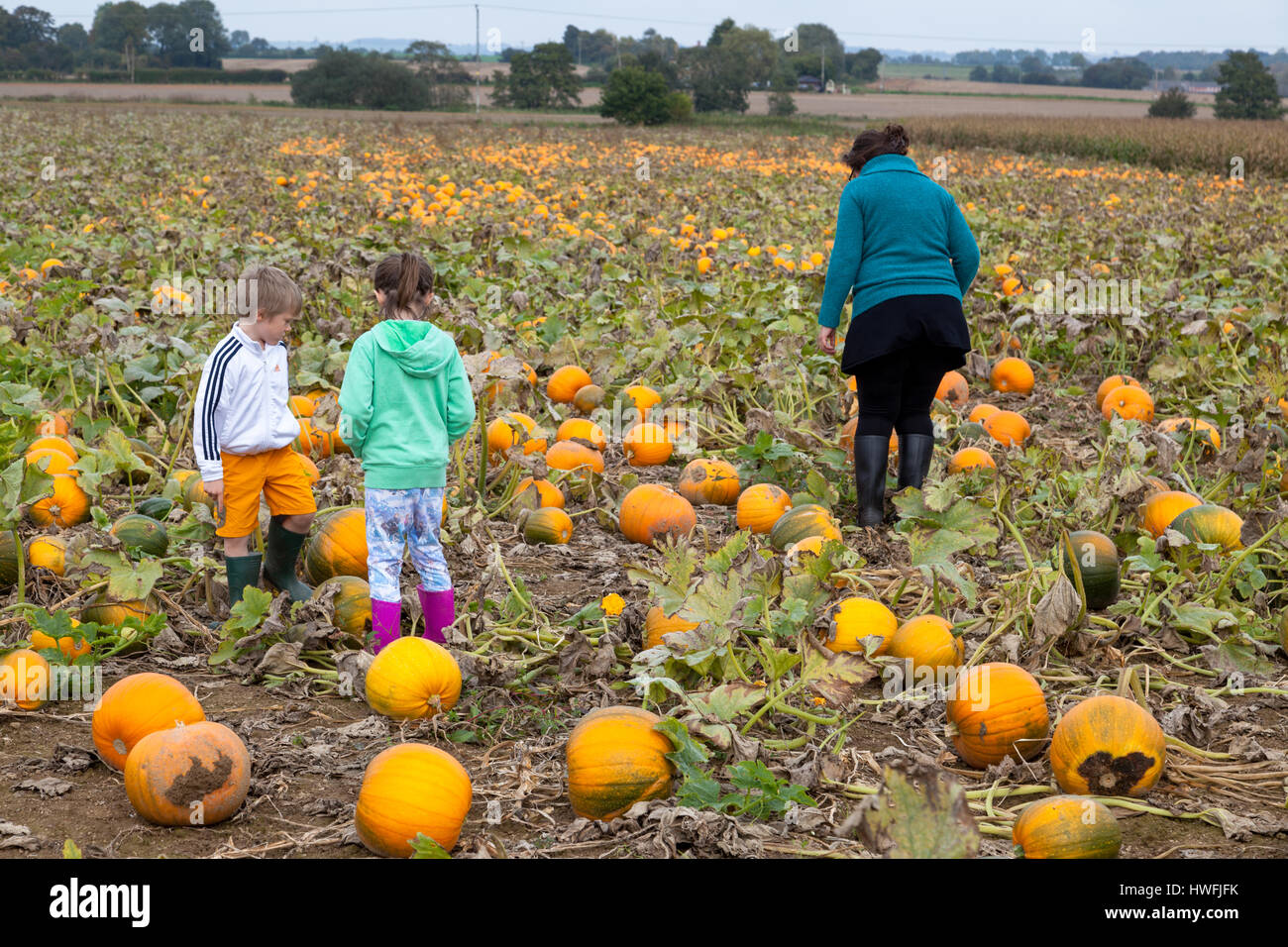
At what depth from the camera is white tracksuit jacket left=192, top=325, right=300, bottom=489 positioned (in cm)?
385

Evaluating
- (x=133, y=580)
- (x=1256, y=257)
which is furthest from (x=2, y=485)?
(x=1256, y=257)

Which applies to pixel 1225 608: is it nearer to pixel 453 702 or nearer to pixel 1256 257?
pixel 453 702

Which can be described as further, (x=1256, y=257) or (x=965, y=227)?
(x=1256, y=257)

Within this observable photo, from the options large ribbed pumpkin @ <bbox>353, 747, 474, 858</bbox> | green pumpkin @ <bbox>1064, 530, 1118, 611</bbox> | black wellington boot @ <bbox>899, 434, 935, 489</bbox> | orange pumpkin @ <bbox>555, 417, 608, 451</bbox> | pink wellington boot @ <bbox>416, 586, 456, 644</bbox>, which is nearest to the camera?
large ribbed pumpkin @ <bbox>353, 747, 474, 858</bbox>

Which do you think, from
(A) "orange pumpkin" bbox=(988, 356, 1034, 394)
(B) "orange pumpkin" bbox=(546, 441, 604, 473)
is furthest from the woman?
(A) "orange pumpkin" bbox=(988, 356, 1034, 394)

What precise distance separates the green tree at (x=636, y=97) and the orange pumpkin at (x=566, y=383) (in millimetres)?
34440

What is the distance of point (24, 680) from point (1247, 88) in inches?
1960

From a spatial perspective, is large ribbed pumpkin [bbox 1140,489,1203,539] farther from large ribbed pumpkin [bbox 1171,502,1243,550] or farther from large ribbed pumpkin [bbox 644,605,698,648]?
large ribbed pumpkin [bbox 644,605,698,648]

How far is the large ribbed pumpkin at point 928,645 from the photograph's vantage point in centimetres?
358

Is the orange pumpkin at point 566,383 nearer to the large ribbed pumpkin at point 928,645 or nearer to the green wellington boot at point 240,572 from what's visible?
the green wellington boot at point 240,572

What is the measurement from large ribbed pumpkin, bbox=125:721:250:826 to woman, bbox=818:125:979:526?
313cm

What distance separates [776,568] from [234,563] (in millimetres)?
1978

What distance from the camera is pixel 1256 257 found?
10.1m

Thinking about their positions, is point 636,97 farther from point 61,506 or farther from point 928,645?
point 928,645
